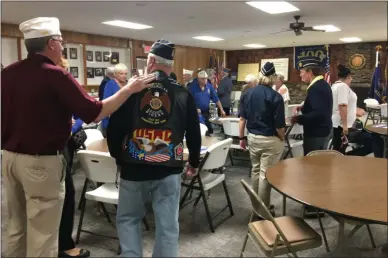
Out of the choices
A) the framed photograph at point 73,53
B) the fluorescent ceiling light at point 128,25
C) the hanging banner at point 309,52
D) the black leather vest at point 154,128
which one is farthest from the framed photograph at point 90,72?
the hanging banner at point 309,52

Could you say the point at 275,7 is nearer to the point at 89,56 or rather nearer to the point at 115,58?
the point at 89,56

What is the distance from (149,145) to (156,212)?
0.37 meters

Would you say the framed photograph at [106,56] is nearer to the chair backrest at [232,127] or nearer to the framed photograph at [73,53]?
the framed photograph at [73,53]

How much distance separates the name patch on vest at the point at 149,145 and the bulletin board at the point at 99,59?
7209mm

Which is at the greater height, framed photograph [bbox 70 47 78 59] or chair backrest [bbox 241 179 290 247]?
framed photograph [bbox 70 47 78 59]

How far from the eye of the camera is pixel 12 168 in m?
1.81

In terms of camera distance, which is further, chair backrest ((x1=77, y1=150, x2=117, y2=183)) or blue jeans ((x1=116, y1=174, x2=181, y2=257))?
chair backrest ((x1=77, y1=150, x2=117, y2=183))

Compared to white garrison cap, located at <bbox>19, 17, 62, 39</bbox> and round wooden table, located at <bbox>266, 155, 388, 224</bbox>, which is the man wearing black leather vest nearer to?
white garrison cap, located at <bbox>19, 17, 62, 39</bbox>

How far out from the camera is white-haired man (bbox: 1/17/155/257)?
1.71 metres

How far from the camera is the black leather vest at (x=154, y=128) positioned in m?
1.77

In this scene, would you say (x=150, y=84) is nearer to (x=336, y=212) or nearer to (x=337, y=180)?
(x=336, y=212)

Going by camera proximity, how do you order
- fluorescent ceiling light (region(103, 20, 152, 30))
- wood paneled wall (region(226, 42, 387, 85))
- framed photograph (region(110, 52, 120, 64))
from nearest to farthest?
fluorescent ceiling light (region(103, 20, 152, 30)) < framed photograph (region(110, 52, 120, 64)) < wood paneled wall (region(226, 42, 387, 85))

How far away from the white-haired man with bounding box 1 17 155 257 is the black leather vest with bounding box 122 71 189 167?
0.08 metres

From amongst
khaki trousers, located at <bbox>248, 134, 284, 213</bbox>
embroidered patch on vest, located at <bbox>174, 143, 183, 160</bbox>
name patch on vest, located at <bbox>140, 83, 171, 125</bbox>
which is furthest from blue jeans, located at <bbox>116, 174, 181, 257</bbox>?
khaki trousers, located at <bbox>248, 134, 284, 213</bbox>
